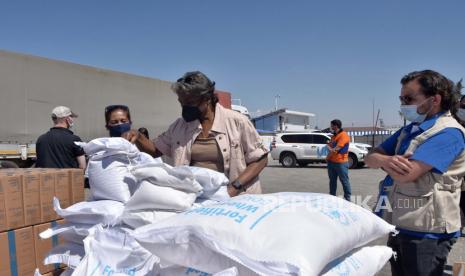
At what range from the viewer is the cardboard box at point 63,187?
207 centimetres

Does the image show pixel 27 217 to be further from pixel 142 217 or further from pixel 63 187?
pixel 142 217

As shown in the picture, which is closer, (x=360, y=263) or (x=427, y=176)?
(x=360, y=263)

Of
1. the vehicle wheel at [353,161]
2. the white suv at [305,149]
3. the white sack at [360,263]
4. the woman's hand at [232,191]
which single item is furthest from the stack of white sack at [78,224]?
the vehicle wheel at [353,161]

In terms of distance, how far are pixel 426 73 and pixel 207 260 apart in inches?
59.7

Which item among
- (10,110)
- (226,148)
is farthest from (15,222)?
(10,110)

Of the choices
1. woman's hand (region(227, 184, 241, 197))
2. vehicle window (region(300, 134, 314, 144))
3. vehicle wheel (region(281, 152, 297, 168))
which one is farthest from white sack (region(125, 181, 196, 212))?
vehicle wheel (region(281, 152, 297, 168))

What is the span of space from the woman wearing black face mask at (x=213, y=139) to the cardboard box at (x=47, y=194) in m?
0.47

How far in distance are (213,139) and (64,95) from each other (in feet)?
25.0

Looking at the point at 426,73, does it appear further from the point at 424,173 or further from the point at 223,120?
the point at 223,120

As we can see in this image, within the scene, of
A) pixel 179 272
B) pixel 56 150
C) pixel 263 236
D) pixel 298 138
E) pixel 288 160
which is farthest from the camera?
pixel 288 160

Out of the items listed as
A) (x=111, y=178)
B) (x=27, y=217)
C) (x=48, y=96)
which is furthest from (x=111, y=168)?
(x=48, y=96)

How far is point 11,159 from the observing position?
27.1 feet

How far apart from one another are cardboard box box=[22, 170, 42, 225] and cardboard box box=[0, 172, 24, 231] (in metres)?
0.02

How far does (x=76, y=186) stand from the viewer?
216cm
